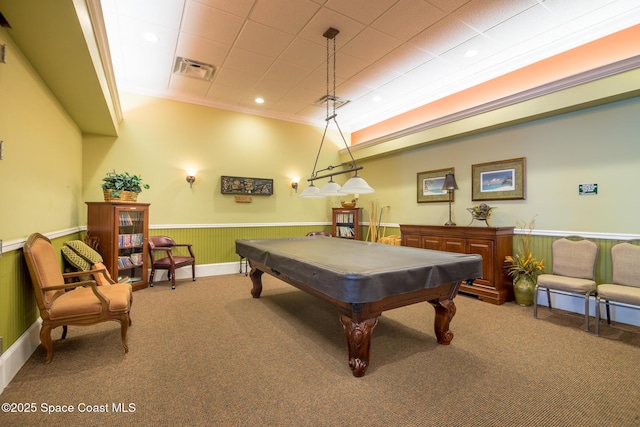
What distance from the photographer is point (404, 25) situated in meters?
3.22

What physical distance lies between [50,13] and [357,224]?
5.27 meters

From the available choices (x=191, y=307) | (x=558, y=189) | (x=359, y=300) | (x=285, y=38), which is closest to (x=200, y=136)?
(x=285, y=38)

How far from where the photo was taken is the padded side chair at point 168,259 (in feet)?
15.0

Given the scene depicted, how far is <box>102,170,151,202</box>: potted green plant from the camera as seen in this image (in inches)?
166

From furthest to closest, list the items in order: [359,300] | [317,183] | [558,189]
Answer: [317,183] → [558,189] → [359,300]

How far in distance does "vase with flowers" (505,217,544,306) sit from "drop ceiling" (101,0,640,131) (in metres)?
2.33

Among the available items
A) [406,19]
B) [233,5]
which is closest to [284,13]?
[233,5]

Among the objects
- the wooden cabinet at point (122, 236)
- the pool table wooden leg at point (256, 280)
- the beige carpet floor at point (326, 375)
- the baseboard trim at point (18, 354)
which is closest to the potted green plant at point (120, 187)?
the wooden cabinet at point (122, 236)

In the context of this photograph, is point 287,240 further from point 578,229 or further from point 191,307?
point 578,229

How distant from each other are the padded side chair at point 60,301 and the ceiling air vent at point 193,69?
2841mm

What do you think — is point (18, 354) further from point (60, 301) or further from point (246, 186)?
point (246, 186)

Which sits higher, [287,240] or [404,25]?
[404,25]

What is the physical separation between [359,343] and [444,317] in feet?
3.17

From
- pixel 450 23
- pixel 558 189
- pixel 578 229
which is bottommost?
pixel 578 229
